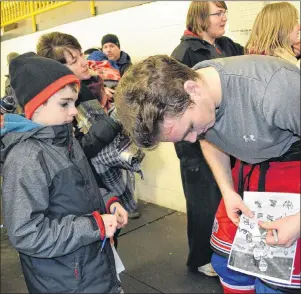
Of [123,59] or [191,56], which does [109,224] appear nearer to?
[191,56]

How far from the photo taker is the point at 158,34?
318cm

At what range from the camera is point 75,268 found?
1336 mm

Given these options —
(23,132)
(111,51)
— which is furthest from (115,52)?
(23,132)

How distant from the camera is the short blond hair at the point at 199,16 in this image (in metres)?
2.19

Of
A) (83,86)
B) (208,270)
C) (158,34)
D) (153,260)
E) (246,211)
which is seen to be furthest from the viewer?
(158,34)

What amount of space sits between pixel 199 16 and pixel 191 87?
137 centimetres

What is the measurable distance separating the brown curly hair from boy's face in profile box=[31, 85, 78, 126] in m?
0.44

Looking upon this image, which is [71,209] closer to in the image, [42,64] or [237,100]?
[42,64]

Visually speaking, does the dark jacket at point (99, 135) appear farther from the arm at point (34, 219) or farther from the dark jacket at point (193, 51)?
the dark jacket at point (193, 51)

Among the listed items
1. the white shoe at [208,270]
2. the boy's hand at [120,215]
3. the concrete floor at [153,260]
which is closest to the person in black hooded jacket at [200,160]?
the white shoe at [208,270]

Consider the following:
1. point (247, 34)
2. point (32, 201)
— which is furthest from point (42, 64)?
point (247, 34)

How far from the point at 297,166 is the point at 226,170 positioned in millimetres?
316

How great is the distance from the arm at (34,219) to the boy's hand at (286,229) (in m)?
0.60

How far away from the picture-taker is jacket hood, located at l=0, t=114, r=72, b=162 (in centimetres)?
132
